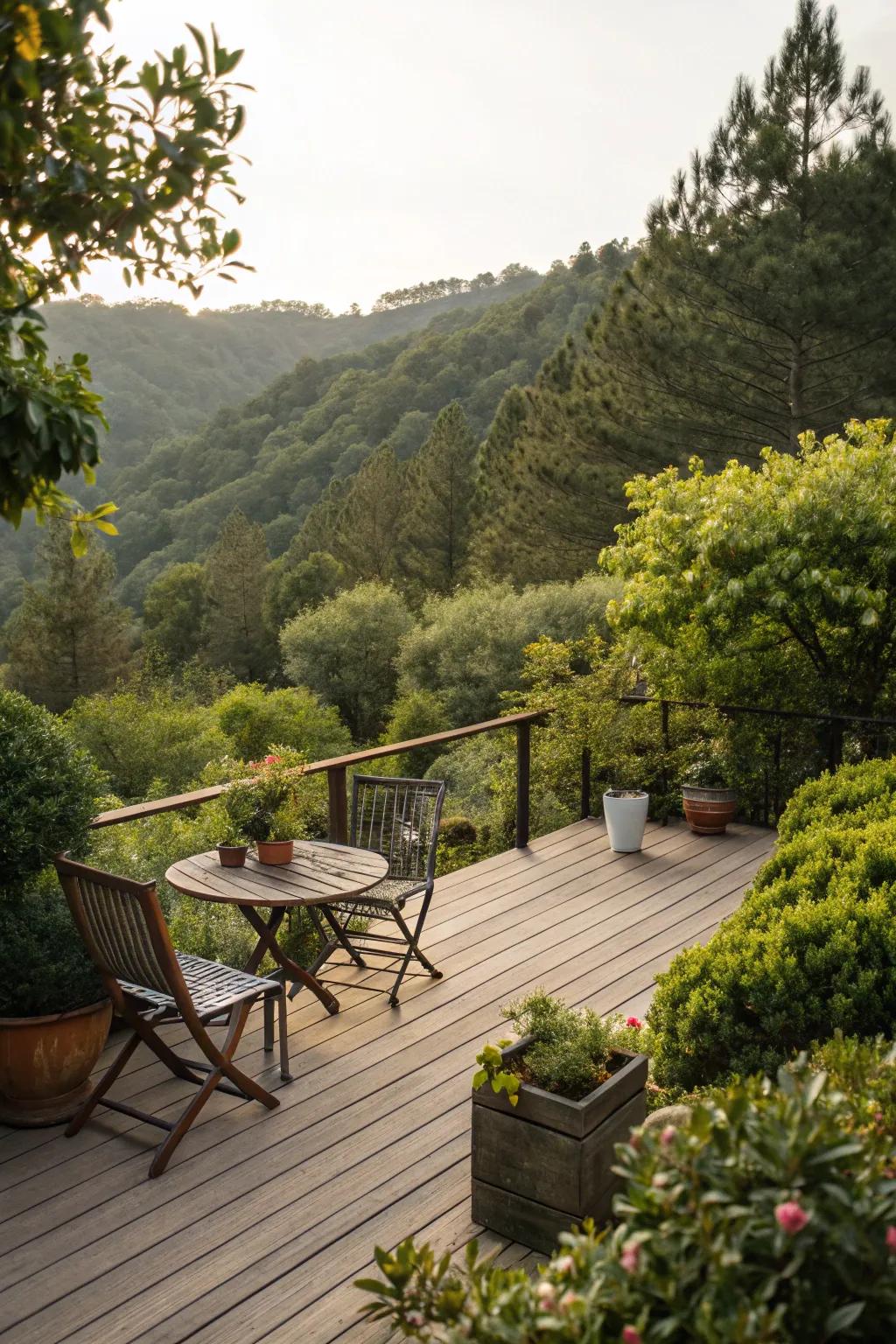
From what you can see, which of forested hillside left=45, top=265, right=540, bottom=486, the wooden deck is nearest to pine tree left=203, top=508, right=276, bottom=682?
forested hillside left=45, top=265, right=540, bottom=486

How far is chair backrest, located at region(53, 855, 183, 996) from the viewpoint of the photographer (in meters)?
2.88

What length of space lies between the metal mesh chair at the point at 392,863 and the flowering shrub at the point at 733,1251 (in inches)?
117

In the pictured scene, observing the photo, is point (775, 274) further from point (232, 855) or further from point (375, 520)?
point (375, 520)

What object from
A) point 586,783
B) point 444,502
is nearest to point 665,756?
point 586,783

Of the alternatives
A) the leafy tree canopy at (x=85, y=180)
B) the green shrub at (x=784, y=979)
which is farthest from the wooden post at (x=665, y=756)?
the leafy tree canopy at (x=85, y=180)

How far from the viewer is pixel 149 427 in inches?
1646

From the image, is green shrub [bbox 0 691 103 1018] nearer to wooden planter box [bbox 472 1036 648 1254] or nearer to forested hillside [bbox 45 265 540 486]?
wooden planter box [bbox 472 1036 648 1254]

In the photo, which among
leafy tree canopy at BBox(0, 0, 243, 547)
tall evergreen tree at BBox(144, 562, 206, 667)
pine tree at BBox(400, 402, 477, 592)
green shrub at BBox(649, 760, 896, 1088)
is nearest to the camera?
leafy tree canopy at BBox(0, 0, 243, 547)

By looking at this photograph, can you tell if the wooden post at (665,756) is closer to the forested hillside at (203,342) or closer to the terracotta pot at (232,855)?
the terracotta pot at (232,855)

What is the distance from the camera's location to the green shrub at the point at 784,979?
2.65m

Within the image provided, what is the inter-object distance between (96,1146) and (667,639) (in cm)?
504

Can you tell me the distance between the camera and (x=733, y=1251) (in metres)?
1.10

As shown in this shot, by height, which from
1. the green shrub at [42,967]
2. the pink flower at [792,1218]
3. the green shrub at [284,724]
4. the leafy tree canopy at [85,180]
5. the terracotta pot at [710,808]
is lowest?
the green shrub at [284,724]

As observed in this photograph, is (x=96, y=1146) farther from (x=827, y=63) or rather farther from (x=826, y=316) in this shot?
(x=827, y=63)
